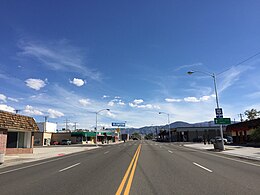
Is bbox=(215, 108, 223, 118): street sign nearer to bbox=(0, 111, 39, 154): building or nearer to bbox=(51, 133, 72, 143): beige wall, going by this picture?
bbox=(0, 111, 39, 154): building

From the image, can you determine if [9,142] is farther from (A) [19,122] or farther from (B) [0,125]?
(B) [0,125]

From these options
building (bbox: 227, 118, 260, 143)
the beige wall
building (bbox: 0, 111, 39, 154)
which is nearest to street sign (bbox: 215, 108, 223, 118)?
building (bbox: 227, 118, 260, 143)

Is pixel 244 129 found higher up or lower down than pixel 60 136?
higher up

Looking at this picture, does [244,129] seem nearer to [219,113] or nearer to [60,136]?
[219,113]

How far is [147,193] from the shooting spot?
6750 mm

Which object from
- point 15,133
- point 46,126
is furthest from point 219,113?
point 46,126

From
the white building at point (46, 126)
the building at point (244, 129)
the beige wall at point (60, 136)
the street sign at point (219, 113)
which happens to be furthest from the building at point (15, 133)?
the white building at point (46, 126)

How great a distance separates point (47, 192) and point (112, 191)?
2.11 metres

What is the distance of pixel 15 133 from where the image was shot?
2884 centimetres

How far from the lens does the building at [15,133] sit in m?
24.0

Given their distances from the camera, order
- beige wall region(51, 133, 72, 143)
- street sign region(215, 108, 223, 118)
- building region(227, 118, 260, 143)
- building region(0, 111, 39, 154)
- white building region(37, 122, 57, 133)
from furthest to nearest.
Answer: white building region(37, 122, 57, 133)
beige wall region(51, 133, 72, 143)
building region(227, 118, 260, 143)
street sign region(215, 108, 223, 118)
building region(0, 111, 39, 154)

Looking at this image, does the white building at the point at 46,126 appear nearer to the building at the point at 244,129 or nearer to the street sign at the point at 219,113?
the building at the point at 244,129

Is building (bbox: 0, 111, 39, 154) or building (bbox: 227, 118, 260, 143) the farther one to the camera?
building (bbox: 227, 118, 260, 143)

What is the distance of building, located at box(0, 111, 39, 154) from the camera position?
2402 cm
